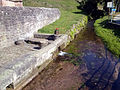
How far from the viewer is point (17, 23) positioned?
855cm

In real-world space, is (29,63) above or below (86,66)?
above

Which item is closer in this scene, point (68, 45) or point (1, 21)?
point (1, 21)

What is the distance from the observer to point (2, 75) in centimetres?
429

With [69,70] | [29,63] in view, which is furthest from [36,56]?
[69,70]

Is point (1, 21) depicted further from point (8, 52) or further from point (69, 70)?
point (69, 70)

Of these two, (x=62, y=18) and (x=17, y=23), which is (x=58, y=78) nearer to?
(x=17, y=23)

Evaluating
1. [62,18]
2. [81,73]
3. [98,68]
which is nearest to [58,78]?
[81,73]

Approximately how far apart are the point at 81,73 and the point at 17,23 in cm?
527

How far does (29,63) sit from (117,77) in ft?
13.9

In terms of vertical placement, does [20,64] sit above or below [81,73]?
above

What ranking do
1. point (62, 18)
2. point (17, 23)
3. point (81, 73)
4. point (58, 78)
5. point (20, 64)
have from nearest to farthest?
1. point (20, 64)
2. point (58, 78)
3. point (81, 73)
4. point (17, 23)
5. point (62, 18)

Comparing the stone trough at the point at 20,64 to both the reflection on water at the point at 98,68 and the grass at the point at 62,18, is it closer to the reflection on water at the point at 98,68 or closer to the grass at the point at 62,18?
the reflection on water at the point at 98,68

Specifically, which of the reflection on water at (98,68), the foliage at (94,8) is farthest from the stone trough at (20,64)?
the foliage at (94,8)

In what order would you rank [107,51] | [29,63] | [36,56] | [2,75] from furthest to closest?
[107,51], [36,56], [29,63], [2,75]
